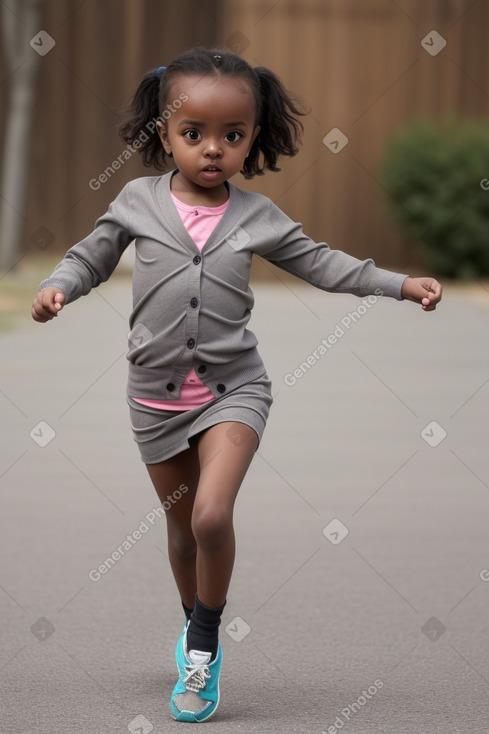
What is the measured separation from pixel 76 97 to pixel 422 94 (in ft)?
14.1

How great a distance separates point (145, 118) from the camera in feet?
13.4

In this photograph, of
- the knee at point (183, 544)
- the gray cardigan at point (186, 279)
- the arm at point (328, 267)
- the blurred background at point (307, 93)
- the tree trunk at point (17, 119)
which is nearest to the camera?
the gray cardigan at point (186, 279)

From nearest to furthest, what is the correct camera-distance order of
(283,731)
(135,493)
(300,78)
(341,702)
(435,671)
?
1. (283,731)
2. (341,702)
3. (435,671)
4. (135,493)
5. (300,78)

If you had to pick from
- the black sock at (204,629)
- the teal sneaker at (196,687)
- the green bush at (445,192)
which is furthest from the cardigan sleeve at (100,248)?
the green bush at (445,192)

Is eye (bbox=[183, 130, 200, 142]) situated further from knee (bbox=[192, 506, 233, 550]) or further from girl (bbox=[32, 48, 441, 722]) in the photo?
knee (bbox=[192, 506, 233, 550])

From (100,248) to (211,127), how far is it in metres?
0.49

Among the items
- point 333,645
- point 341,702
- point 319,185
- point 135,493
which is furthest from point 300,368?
point 319,185

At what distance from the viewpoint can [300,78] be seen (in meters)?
16.6

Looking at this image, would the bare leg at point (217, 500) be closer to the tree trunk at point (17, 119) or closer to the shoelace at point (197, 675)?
the shoelace at point (197, 675)

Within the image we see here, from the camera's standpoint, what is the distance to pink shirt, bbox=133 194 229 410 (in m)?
3.77

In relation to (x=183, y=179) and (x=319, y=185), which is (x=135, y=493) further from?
(x=319, y=185)

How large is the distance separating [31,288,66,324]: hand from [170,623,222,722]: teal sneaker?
99 cm

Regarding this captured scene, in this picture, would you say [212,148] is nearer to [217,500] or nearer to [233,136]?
[233,136]

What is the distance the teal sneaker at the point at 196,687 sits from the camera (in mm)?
3699
